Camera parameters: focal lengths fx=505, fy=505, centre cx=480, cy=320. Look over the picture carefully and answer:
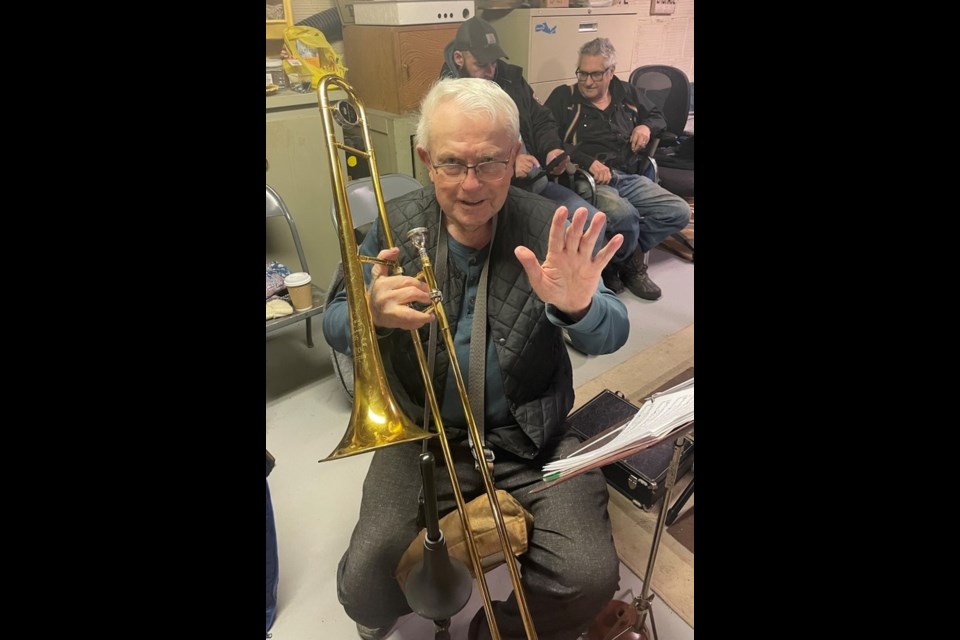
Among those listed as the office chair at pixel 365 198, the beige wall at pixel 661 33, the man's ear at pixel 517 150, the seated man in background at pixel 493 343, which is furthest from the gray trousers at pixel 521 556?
the beige wall at pixel 661 33

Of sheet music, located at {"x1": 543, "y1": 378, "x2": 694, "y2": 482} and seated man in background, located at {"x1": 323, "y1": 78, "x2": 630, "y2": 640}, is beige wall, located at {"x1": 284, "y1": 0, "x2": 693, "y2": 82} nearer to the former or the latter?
seated man in background, located at {"x1": 323, "y1": 78, "x2": 630, "y2": 640}

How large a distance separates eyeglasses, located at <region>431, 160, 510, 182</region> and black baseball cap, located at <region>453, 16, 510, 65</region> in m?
0.25

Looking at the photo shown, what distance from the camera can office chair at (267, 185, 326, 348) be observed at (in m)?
1.24

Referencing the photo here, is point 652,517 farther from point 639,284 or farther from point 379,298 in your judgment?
point 379,298

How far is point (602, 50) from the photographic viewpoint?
4.14 ft

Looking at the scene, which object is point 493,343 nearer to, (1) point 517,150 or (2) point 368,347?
(2) point 368,347

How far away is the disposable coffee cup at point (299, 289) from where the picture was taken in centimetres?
138

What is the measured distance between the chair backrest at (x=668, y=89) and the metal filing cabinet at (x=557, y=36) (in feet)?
0.20

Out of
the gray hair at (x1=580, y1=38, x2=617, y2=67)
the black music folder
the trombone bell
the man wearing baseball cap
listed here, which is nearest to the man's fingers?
the man wearing baseball cap
